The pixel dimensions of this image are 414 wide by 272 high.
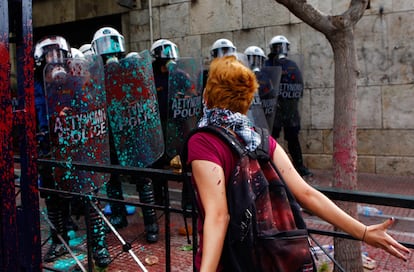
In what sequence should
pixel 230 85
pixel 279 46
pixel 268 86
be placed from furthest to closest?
pixel 279 46, pixel 268 86, pixel 230 85

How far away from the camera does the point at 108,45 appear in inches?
187

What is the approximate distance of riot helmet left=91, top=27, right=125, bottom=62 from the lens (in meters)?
4.67

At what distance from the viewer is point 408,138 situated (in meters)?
7.47

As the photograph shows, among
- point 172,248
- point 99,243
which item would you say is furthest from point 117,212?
point 99,243

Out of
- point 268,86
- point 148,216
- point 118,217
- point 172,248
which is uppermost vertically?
point 268,86

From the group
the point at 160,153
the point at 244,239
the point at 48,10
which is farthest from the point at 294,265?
the point at 48,10

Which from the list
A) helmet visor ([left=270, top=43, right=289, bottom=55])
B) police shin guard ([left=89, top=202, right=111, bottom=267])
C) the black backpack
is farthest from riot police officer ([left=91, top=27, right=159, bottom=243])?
helmet visor ([left=270, top=43, right=289, bottom=55])

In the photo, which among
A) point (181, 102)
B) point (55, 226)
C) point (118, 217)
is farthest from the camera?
point (118, 217)

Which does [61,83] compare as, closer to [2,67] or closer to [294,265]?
[2,67]

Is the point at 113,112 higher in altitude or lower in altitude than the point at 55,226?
higher

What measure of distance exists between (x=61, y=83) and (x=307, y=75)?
5.67 m

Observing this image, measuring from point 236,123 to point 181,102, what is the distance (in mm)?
3071

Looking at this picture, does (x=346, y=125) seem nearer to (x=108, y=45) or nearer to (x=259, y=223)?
(x=259, y=223)

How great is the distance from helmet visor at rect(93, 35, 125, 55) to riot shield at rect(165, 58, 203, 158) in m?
0.57
